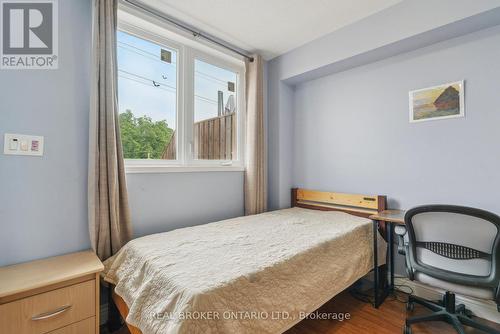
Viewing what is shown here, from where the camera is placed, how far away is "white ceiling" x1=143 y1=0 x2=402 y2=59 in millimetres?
2010

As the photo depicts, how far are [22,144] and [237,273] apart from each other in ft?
5.18

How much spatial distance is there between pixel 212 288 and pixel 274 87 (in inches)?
102

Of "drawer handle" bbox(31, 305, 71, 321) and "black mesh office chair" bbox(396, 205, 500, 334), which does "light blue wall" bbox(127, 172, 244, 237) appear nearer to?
"drawer handle" bbox(31, 305, 71, 321)

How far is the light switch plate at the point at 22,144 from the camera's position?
4.75 ft

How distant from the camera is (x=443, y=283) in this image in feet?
Answer: 4.98

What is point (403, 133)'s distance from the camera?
89.0 inches

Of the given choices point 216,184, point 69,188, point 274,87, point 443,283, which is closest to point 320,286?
point 443,283

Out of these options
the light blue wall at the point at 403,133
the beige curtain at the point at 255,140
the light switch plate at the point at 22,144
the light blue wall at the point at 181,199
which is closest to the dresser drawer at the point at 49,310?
the light blue wall at the point at 181,199

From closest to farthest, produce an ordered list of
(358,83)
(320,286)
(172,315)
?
(172,315), (320,286), (358,83)

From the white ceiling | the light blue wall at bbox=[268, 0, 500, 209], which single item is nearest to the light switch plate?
the white ceiling

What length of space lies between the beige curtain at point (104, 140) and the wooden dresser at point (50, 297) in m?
0.28

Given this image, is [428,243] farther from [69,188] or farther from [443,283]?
[69,188]

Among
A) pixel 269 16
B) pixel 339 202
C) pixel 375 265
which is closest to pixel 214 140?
pixel 269 16

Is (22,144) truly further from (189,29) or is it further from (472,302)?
(472,302)
